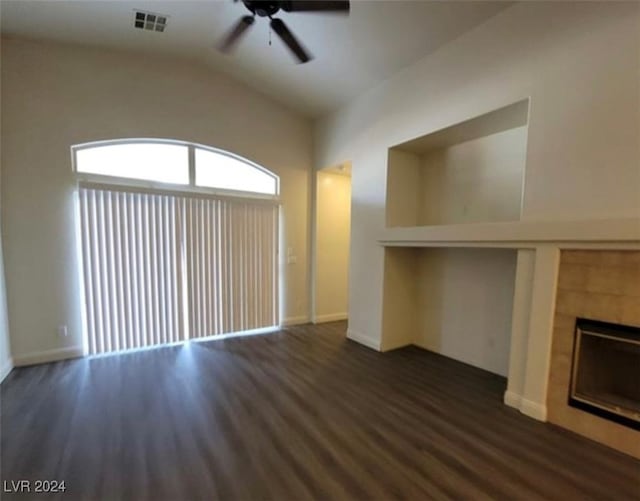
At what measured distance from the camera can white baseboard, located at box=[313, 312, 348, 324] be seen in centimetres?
549

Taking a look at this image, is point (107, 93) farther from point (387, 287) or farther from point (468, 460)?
point (468, 460)

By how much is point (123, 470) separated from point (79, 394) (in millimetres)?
1402

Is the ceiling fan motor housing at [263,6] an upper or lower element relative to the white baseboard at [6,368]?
upper

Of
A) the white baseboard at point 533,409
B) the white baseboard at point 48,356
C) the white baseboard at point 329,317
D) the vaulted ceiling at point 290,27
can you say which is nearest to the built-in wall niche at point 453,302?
the white baseboard at point 533,409

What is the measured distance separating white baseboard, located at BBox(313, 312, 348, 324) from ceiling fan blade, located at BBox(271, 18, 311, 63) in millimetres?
4028

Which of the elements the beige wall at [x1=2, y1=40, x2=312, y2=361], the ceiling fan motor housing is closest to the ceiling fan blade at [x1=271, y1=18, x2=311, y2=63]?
the ceiling fan motor housing

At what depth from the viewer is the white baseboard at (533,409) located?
8.25 ft

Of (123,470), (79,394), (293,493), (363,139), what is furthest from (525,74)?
(79,394)

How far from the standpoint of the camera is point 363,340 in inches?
173

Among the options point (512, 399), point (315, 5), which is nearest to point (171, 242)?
point (315, 5)

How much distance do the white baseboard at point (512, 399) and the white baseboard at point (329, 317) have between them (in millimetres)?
3199

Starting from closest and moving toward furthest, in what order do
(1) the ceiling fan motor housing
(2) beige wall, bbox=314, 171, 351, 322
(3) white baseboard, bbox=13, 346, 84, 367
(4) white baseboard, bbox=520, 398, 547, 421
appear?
(1) the ceiling fan motor housing → (4) white baseboard, bbox=520, 398, 547, 421 → (3) white baseboard, bbox=13, 346, 84, 367 → (2) beige wall, bbox=314, 171, 351, 322

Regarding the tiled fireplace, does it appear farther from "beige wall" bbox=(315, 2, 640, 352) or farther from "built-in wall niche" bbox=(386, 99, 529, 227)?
"built-in wall niche" bbox=(386, 99, 529, 227)

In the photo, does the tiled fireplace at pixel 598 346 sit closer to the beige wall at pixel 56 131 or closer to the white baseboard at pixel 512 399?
the white baseboard at pixel 512 399
